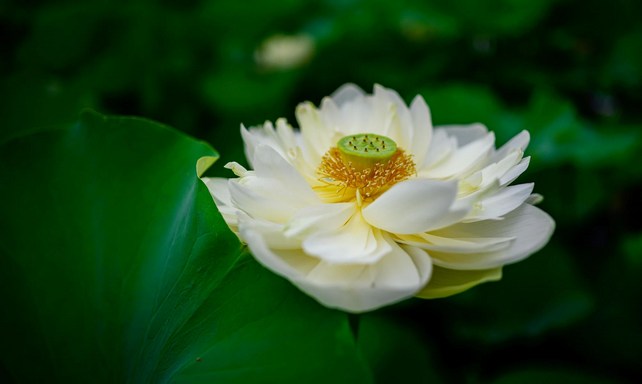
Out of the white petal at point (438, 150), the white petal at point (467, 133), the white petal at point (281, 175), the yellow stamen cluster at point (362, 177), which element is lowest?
the white petal at point (467, 133)

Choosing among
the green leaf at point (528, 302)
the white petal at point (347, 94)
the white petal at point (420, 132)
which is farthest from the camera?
the green leaf at point (528, 302)

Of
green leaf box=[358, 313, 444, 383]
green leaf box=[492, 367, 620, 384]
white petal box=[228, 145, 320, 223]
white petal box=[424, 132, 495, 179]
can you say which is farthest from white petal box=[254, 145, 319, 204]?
green leaf box=[492, 367, 620, 384]

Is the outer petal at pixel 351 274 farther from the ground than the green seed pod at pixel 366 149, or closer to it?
closer to it

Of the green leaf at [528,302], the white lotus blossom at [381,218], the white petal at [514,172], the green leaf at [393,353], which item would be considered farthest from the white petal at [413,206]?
the green leaf at [528,302]

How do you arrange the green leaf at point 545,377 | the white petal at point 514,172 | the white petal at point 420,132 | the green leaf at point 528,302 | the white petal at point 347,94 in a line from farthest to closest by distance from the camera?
1. the green leaf at point 528,302
2. the green leaf at point 545,377
3. the white petal at point 347,94
4. the white petal at point 420,132
5. the white petal at point 514,172

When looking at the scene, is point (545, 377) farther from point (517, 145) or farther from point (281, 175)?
point (281, 175)

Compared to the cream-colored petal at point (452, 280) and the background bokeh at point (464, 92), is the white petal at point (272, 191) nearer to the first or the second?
the cream-colored petal at point (452, 280)

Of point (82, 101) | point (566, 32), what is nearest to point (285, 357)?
point (82, 101)
